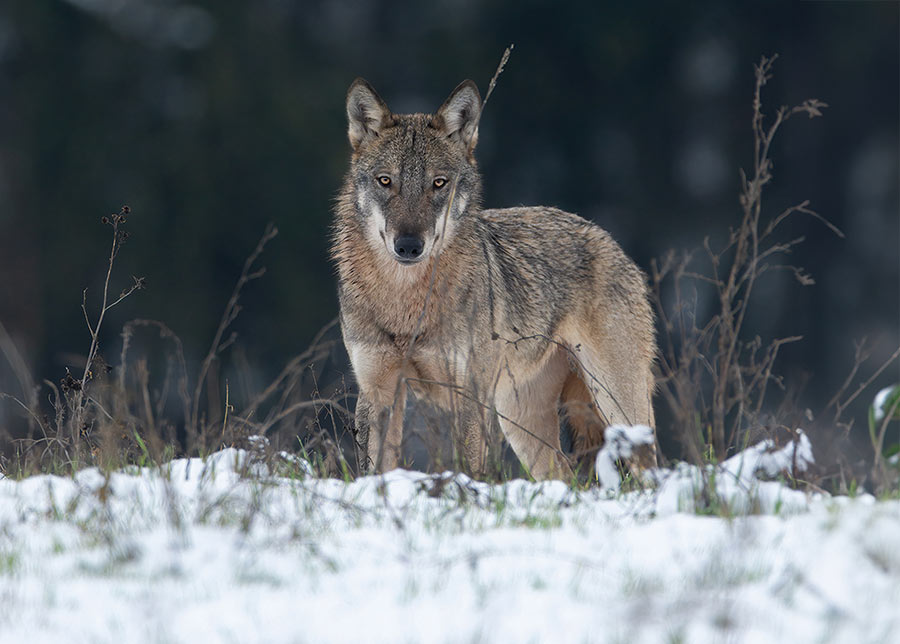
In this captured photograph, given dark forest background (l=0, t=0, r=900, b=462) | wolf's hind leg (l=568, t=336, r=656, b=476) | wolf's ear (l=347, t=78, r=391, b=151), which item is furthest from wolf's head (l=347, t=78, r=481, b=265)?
dark forest background (l=0, t=0, r=900, b=462)

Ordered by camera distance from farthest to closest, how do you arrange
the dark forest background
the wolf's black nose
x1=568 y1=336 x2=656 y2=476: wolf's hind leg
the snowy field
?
the dark forest background, x1=568 y1=336 x2=656 y2=476: wolf's hind leg, the wolf's black nose, the snowy field

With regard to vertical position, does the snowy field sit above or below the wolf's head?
below

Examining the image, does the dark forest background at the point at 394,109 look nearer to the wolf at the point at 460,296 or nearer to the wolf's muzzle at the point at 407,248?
the wolf at the point at 460,296

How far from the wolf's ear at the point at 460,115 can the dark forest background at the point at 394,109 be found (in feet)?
44.5

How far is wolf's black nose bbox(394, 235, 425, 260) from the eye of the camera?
6.35 metres

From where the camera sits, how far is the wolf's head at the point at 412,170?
21.3ft

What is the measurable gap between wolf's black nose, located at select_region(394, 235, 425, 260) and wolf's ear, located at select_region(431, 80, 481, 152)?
86 cm

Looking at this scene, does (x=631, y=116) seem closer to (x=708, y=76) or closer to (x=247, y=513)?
(x=708, y=76)

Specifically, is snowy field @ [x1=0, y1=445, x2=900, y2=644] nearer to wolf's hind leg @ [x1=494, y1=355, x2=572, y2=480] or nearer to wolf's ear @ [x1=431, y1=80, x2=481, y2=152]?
wolf's ear @ [x1=431, y1=80, x2=481, y2=152]

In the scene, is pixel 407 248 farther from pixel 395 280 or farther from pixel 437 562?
pixel 437 562

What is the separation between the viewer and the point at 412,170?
6.64 metres

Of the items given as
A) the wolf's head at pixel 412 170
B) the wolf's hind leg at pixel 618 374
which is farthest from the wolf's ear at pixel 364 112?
the wolf's hind leg at pixel 618 374

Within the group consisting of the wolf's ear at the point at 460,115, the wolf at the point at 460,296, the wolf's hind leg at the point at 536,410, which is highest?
the wolf's ear at the point at 460,115

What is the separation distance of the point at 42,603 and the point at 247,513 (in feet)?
2.90
